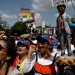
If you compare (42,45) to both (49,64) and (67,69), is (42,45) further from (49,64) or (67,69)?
(67,69)

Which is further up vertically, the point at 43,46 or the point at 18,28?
the point at 43,46

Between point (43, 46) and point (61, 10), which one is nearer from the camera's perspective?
point (61, 10)

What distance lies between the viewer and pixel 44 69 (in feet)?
9.52

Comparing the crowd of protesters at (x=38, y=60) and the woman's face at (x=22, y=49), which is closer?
the crowd of protesters at (x=38, y=60)

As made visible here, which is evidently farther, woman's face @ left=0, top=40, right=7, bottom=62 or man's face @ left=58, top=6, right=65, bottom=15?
man's face @ left=58, top=6, right=65, bottom=15

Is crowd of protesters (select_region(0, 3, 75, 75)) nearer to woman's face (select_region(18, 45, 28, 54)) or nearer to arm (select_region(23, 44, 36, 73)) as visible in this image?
arm (select_region(23, 44, 36, 73))

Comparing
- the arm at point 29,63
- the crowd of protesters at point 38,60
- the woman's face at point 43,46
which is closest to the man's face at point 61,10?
the crowd of protesters at point 38,60

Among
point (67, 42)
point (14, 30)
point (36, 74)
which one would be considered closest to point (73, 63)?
point (67, 42)

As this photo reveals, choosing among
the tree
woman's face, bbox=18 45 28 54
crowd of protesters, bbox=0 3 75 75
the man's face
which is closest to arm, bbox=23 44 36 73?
crowd of protesters, bbox=0 3 75 75

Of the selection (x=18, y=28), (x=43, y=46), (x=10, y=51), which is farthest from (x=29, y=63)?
(x=18, y=28)

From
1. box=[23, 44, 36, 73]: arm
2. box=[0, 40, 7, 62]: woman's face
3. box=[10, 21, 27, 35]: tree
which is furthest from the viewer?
box=[10, 21, 27, 35]: tree

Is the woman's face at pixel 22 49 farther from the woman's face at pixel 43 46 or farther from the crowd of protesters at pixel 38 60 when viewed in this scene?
the woman's face at pixel 43 46

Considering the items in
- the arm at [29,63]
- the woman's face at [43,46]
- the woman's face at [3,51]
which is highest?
the woman's face at [3,51]

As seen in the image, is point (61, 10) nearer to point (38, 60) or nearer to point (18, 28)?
point (38, 60)
